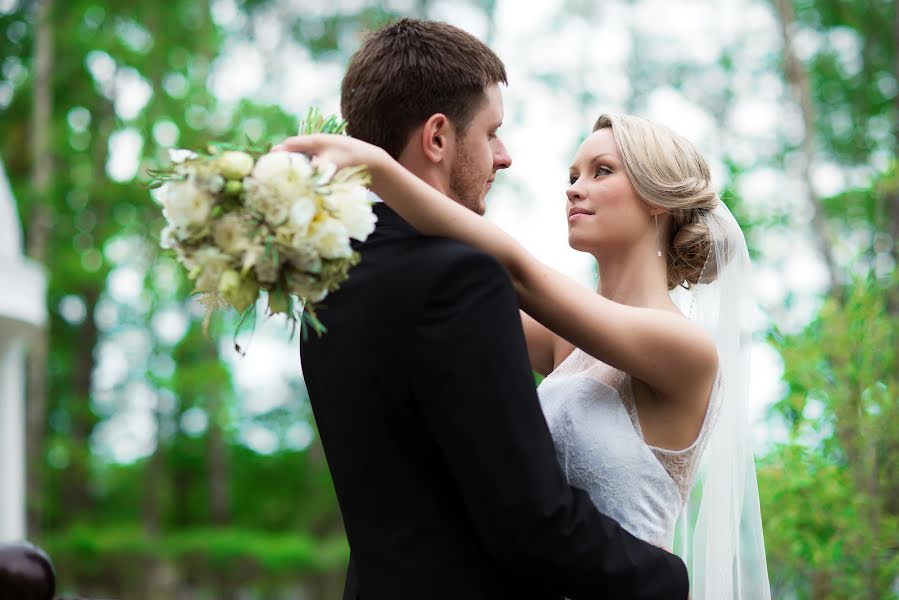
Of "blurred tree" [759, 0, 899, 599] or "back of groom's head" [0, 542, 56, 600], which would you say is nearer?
"back of groom's head" [0, 542, 56, 600]

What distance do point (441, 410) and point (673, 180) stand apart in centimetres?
137

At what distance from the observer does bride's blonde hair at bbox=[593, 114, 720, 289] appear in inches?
120

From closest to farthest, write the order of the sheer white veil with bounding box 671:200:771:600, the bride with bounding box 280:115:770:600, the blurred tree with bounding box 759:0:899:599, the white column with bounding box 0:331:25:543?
the bride with bounding box 280:115:770:600
the sheer white veil with bounding box 671:200:771:600
the blurred tree with bounding box 759:0:899:599
the white column with bounding box 0:331:25:543

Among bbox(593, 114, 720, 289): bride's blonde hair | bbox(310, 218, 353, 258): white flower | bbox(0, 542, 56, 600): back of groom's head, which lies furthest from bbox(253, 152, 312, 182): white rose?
bbox(0, 542, 56, 600): back of groom's head

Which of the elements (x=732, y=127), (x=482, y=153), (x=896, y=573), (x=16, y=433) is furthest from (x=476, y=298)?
(x=732, y=127)

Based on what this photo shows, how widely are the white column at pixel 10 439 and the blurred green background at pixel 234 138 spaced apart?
144 inches

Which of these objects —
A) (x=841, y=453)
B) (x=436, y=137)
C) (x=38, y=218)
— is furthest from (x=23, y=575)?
(x=38, y=218)

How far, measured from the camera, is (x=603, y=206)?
3.06m

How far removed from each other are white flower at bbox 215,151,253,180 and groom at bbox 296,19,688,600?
140mm

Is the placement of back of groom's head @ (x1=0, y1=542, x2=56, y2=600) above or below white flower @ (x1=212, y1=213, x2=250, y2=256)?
below

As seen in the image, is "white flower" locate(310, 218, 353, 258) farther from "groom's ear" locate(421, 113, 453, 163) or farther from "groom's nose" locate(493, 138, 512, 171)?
"groom's nose" locate(493, 138, 512, 171)

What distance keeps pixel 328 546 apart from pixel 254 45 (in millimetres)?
10132

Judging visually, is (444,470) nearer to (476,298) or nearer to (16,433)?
(476,298)

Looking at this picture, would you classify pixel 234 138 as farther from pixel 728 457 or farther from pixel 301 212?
pixel 301 212
